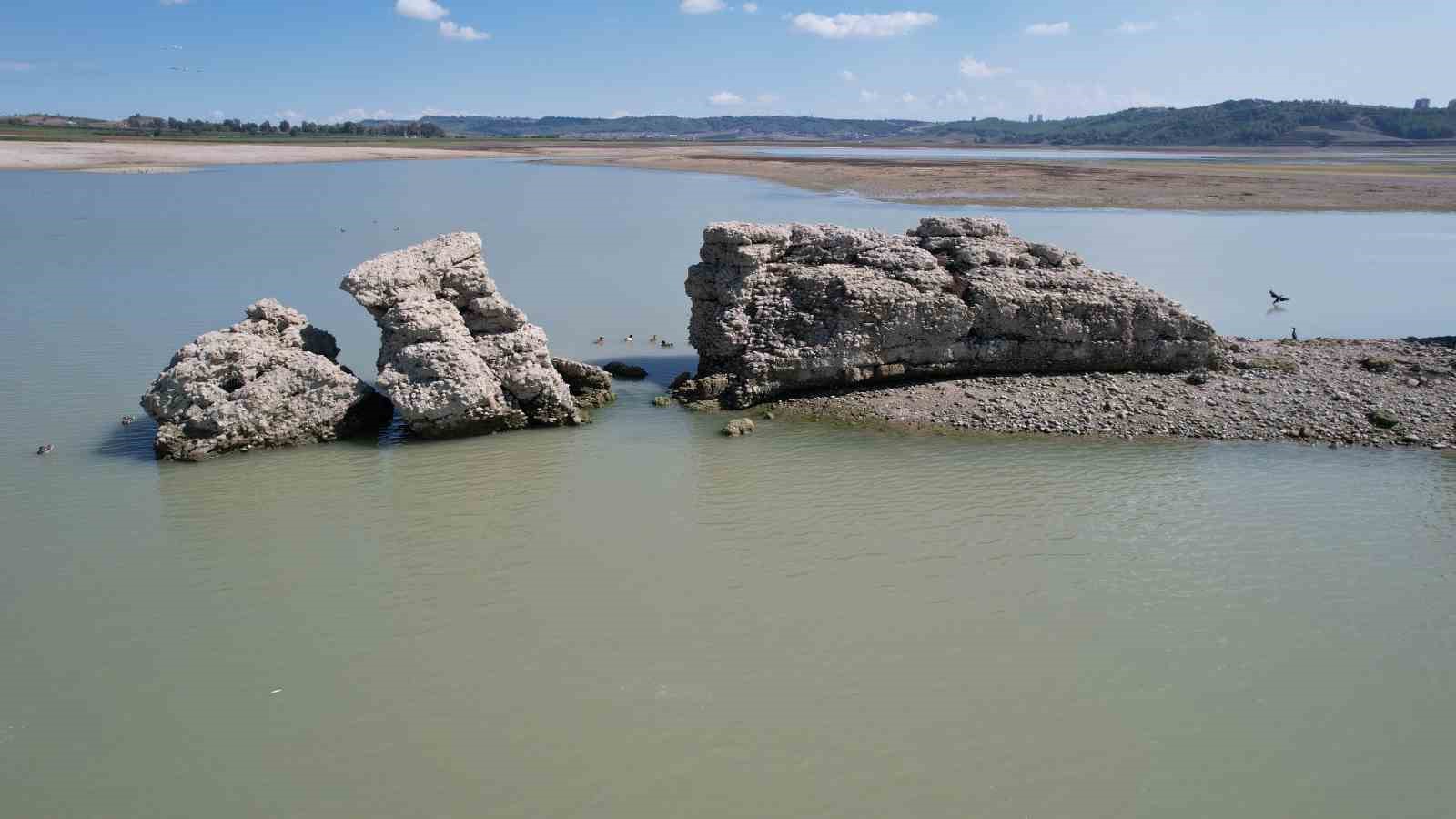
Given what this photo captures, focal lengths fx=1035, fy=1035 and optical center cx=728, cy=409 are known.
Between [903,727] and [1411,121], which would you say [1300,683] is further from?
[1411,121]

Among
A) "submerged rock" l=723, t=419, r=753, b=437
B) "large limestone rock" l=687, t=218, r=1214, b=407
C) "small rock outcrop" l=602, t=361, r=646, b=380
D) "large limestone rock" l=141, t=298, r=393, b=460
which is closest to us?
"large limestone rock" l=141, t=298, r=393, b=460

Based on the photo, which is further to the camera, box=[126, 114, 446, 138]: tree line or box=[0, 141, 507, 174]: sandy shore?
box=[126, 114, 446, 138]: tree line

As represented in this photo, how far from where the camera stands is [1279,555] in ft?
38.4

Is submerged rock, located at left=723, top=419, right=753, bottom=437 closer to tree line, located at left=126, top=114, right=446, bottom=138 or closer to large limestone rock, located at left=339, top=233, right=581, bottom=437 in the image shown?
large limestone rock, located at left=339, top=233, right=581, bottom=437

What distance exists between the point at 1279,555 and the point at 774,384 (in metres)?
7.82

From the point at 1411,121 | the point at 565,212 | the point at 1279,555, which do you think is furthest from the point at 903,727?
the point at 1411,121

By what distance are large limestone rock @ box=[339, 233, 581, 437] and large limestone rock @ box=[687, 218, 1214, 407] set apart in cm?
293

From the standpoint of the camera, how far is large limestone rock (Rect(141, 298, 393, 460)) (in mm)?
14219

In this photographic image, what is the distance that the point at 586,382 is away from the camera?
17.3 meters

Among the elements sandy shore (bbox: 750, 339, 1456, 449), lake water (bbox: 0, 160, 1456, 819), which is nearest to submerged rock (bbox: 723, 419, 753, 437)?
lake water (bbox: 0, 160, 1456, 819)

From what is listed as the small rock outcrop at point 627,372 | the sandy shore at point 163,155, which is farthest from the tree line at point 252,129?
the small rock outcrop at point 627,372

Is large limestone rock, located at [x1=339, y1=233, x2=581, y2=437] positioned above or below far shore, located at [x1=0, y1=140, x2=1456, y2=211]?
below

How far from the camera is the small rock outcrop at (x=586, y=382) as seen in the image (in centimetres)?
1706

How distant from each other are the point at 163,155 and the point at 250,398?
8229 cm
